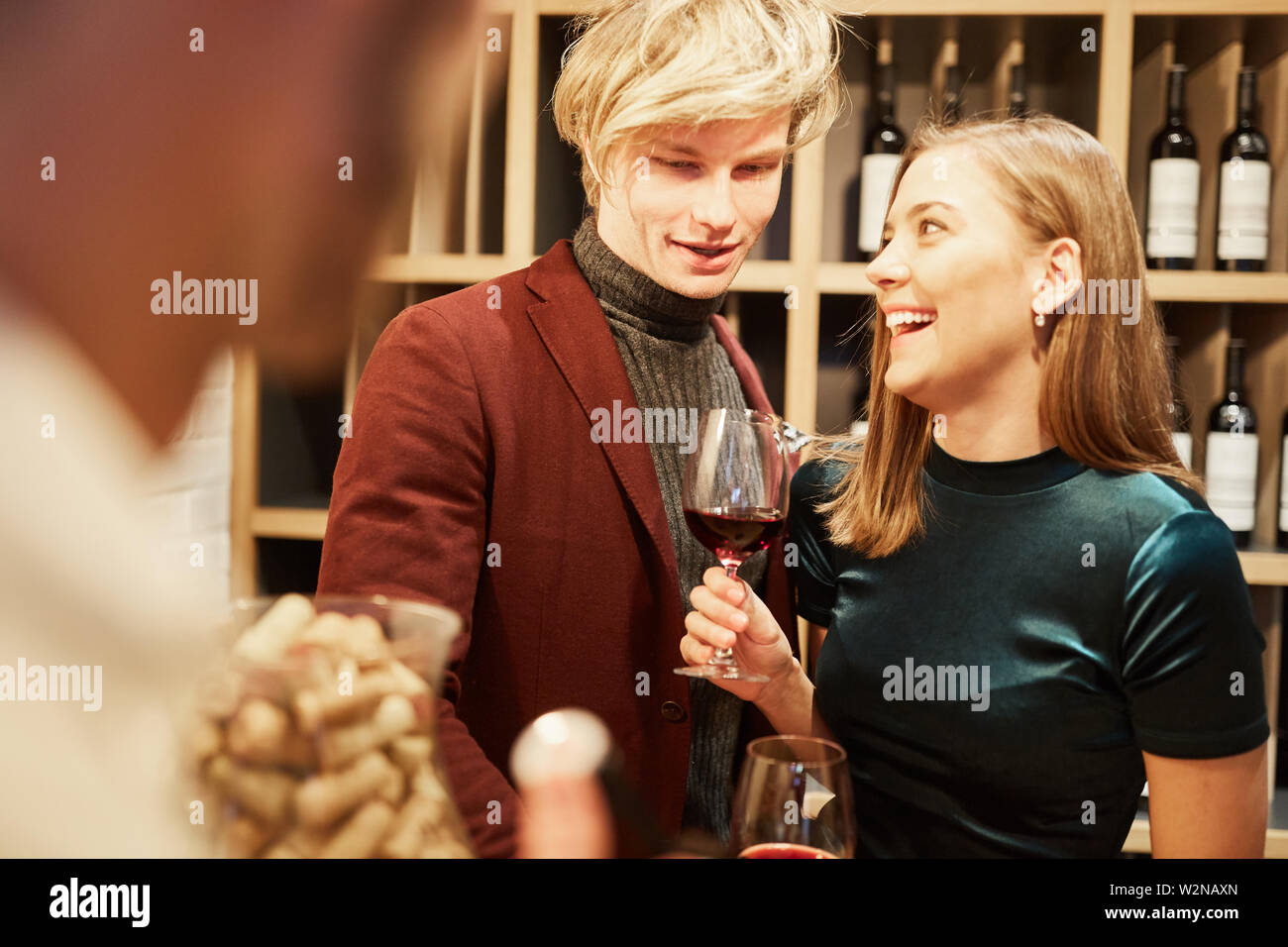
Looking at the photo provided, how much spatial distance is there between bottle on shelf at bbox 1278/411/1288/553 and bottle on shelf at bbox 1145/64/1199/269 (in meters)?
0.35

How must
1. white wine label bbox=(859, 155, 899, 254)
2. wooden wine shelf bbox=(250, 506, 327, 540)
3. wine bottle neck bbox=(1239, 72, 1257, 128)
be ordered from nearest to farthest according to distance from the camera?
wine bottle neck bbox=(1239, 72, 1257, 128) < white wine label bbox=(859, 155, 899, 254) < wooden wine shelf bbox=(250, 506, 327, 540)

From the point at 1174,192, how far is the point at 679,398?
104cm

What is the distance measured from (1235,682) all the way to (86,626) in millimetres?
924

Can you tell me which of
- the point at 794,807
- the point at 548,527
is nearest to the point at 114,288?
the point at 794,807

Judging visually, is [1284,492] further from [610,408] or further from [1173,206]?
[610,408]

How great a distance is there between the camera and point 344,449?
3.91ft

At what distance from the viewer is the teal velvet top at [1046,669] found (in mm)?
1006

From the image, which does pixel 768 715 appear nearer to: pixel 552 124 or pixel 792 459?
pixel 792 459

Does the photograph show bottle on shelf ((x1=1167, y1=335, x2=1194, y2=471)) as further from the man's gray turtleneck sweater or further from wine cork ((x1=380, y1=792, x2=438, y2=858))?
wine cork ((x1=380, y1=792, x2=438, y2=858))

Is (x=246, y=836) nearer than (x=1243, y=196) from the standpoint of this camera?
Yes

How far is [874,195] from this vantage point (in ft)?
6.14

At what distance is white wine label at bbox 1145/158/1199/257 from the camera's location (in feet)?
5.91

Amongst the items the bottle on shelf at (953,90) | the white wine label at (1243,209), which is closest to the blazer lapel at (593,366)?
the bottle on shelf at (953,90)

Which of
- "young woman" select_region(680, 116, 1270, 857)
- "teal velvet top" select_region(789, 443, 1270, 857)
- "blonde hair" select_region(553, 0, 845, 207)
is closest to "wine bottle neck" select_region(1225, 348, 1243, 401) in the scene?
"young woman" select_region(680, 116, 1270, 857)
